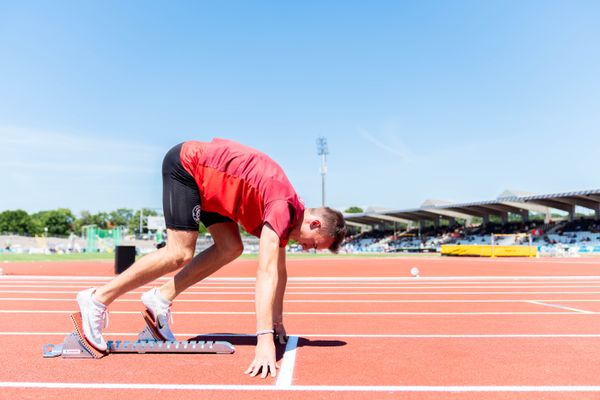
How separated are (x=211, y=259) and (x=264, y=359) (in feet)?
3.66

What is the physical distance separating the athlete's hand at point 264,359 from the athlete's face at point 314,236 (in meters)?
0.69

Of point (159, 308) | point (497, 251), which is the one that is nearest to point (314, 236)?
point (159, 308)

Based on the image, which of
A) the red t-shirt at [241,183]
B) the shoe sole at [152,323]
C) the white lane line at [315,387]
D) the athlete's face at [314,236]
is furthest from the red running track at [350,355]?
the red t-shirt at [241,183]

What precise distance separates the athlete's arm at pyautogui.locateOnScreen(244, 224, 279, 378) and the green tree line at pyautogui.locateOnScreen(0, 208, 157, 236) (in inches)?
4176

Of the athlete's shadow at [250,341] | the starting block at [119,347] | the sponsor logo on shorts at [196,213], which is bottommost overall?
the athlete's shadow at [250,341]

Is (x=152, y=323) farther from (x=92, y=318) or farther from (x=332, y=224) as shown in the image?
(x=332, y=224)

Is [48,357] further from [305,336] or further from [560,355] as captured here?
[560,355]

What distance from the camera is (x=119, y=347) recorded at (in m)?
3.59

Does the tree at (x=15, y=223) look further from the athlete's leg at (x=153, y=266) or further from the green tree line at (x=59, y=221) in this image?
the athlete's leg at (x=153, y=266)

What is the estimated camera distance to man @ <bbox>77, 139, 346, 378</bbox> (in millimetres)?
3182

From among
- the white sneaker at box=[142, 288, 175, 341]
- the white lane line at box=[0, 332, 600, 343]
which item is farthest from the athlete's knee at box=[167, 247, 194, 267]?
the white lane line at box=[0, 332, 600, 343]

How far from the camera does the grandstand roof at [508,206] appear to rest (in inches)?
Answer: 1741

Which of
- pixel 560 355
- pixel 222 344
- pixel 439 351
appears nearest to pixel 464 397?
pixel 439 351

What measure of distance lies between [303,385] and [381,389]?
43cm
